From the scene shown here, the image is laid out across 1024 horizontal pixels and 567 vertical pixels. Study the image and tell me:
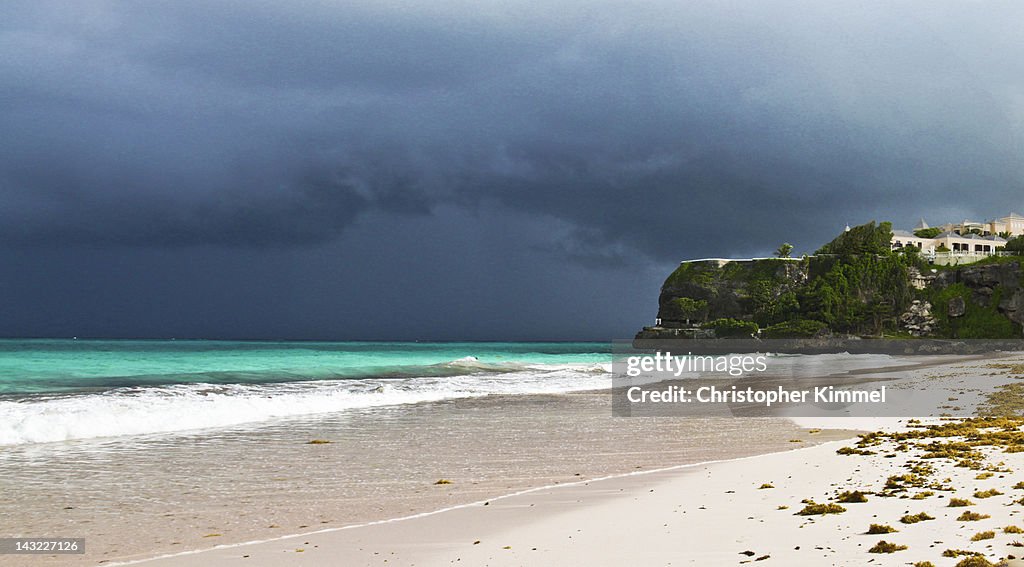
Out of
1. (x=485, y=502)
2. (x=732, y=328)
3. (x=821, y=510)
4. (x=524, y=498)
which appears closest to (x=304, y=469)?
(x=485, y=502)

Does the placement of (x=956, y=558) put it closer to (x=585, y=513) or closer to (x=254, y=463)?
(x=585, y=513)

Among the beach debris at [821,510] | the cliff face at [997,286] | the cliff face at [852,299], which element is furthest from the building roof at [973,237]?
the beach debris at [821,510]

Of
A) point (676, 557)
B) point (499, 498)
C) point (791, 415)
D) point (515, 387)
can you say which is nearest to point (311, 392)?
point (515, 387)

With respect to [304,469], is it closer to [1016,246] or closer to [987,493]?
[987,493]

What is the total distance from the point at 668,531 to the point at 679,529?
0.13 metres

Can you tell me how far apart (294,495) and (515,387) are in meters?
20.8

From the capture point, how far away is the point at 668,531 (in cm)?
618

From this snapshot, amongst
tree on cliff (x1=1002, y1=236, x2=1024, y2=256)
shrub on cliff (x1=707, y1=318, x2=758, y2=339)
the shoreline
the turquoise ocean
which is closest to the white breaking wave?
the turquoise ocean

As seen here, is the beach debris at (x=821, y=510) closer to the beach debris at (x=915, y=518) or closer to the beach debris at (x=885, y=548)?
the beach debris at (x=915, y=518)

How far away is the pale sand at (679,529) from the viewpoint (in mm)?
5324

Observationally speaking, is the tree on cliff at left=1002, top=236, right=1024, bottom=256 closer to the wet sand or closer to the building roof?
the building roof

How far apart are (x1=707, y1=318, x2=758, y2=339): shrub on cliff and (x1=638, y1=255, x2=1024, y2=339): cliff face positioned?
0.63 feet

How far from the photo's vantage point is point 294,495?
8203 mm

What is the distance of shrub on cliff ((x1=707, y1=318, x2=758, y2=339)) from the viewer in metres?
96.0
